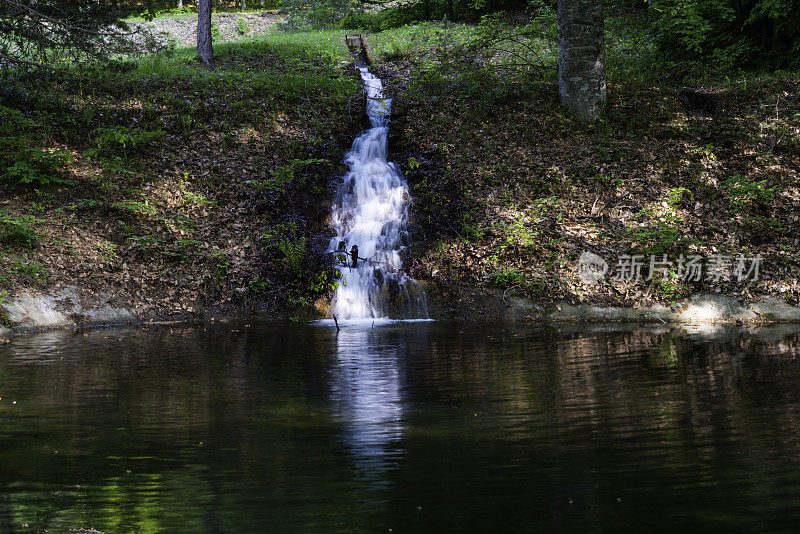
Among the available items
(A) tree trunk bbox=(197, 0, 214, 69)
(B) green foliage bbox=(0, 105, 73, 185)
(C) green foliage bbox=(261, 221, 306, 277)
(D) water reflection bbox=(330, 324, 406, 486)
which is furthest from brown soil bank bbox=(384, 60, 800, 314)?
(A) tree trunk bbox=(197, 0, 214, 69)

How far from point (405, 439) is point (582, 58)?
1148 cm

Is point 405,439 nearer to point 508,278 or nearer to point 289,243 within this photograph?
point 508,278

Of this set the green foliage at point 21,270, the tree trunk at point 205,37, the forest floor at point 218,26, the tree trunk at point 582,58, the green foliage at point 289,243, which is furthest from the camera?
the forest floor at point 218,26

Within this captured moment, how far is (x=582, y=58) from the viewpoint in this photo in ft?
43.7

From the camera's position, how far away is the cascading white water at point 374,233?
10.8 metres

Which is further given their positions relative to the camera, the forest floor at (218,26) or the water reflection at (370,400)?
the forest floor at (218,26)

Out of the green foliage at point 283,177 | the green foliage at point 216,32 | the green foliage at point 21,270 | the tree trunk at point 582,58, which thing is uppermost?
the green foliage at point 216,32

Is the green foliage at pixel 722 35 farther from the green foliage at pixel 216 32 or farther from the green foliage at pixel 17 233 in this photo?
the green foliage at pixel 216 32

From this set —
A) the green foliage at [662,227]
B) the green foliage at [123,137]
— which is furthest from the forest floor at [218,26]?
the green foliage at [662,227]

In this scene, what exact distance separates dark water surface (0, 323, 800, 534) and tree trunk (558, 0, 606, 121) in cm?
754

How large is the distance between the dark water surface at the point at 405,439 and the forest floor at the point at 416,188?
3093mm

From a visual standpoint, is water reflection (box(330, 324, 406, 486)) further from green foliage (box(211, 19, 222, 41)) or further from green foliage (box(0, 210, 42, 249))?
green foliage (box(211, 19, 222, 41))

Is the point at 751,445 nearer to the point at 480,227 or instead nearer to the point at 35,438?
the point at 35,438

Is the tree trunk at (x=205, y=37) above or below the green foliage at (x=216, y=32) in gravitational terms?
below
